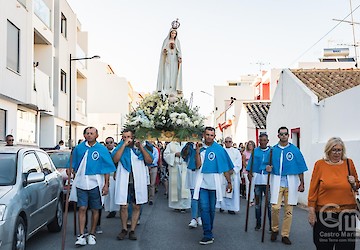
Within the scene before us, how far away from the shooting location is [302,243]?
8547 mm

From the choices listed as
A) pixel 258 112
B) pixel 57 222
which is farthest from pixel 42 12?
pixel 57 222

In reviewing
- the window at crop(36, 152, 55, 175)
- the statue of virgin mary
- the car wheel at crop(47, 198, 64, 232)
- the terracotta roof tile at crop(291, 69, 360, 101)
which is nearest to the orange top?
the window at crop(36, 152, 55, 175)

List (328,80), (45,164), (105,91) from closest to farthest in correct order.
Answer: (45,164)
(328,80)
(105,91)

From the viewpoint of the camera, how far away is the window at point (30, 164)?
7715 millimetres

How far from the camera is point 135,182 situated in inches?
346

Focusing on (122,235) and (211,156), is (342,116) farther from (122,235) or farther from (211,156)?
(122,235)

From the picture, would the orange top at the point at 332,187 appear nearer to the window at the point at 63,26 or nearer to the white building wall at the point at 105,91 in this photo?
the window at the point at 63,26

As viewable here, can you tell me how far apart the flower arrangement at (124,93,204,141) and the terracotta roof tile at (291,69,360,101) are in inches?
256

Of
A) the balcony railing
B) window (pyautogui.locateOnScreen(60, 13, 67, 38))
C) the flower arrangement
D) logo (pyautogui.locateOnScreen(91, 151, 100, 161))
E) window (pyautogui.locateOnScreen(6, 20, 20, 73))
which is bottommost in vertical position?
logo (pyautogui.locateOnScreen(91, 151, 100, 161))

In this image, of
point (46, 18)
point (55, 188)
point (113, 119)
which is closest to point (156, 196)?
point (55, 188)

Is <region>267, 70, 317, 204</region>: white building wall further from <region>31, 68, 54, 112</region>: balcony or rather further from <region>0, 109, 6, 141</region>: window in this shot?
<region>31, 68, 54, 112</region>: balcony

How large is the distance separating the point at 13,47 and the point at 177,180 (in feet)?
31.2

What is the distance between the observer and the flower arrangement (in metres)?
9.55

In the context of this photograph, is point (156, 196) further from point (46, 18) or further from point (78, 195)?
point (46, 18)
